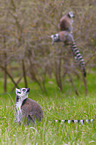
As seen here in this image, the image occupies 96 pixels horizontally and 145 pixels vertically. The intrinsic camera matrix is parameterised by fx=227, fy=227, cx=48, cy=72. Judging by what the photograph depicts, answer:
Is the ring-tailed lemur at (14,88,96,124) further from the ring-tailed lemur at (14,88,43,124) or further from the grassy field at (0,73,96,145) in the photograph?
the grassy field at (0,73,96,145)

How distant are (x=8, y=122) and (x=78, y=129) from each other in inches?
43.2

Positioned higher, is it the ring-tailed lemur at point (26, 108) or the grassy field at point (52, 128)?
the ring-tailed lemur at point (26, 108)

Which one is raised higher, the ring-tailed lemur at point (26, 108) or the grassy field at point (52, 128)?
the ring-tailed lemur at point (26, 108)

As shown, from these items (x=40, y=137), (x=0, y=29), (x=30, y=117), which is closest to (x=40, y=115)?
(x=30, y=117)

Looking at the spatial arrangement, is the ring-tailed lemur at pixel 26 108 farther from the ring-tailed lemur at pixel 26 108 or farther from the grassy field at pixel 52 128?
the grassy field at pixel 52 128

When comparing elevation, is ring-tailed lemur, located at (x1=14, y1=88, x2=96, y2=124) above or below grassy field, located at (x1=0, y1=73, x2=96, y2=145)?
above

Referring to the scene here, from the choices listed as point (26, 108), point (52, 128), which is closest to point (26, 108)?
point (26, 108)

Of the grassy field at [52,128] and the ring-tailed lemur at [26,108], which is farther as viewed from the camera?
the ring-tailed lemur at [26,108]

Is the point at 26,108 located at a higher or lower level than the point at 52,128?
higher

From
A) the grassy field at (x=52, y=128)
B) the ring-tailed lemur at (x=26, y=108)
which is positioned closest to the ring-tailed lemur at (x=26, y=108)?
the ring-tailed lemur at (x=26, y=108)

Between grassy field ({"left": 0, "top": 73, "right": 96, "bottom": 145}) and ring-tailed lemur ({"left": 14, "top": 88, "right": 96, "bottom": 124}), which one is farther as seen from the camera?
ring-tailed lemur ({"left": 14, "top": 88, "right": 96, "bottom": 124})

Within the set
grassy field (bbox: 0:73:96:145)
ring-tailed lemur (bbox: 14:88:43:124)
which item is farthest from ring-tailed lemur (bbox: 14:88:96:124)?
grassy field (bbox: 0:73:96:145)

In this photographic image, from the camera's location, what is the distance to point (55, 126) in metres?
3.42

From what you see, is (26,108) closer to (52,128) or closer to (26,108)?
(26,108)
